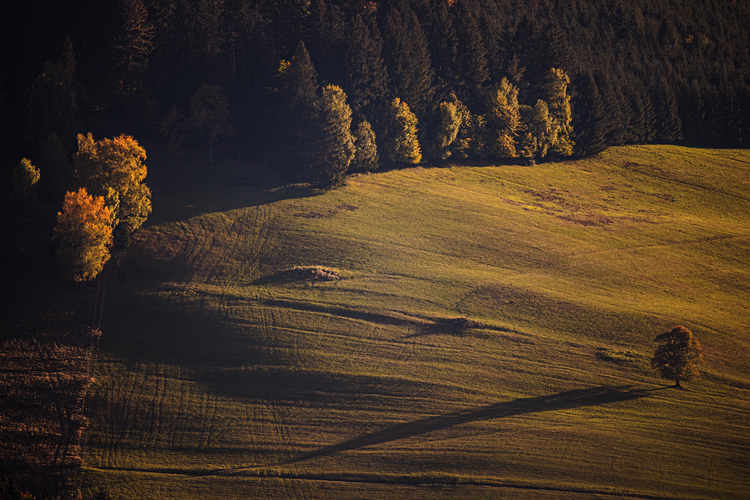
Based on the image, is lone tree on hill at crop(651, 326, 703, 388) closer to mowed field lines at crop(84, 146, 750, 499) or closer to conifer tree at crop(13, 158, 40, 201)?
mowed field lines at crop(84, 146, 750, 499)

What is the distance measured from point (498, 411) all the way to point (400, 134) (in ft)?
180

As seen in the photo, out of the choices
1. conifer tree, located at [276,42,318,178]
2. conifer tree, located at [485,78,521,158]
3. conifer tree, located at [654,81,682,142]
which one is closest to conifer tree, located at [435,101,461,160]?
conifer tree, located at [485,78,521,158]

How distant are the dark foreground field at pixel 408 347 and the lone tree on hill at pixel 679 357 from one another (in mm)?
1617

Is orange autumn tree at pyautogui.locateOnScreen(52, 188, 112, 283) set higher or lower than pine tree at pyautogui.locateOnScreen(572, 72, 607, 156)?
lower

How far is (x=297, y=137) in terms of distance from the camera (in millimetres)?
93062

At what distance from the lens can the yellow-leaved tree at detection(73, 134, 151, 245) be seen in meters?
72.1

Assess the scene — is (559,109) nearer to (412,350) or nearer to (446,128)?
(446,128)

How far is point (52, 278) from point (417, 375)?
40649 millimetres

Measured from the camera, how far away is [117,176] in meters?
73.6

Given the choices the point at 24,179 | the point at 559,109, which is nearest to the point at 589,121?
the point at 559,109

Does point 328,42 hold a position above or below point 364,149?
above

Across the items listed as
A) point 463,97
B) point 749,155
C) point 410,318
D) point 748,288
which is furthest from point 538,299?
point 749,155

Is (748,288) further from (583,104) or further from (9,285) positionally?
(9,285)

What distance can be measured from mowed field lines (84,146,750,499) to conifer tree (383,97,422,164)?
711 cm
